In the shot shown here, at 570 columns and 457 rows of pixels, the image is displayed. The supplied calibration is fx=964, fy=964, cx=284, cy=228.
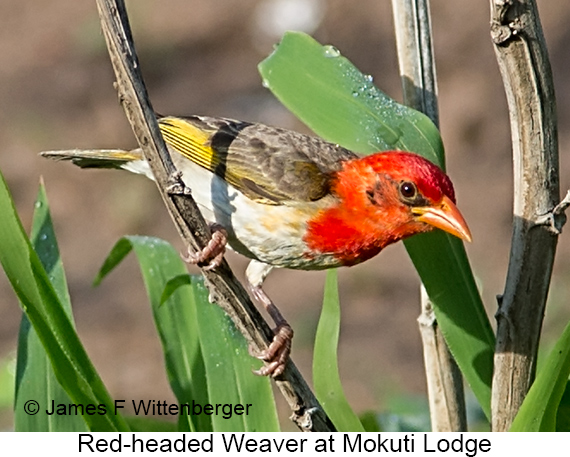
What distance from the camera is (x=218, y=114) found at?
6.49 metres

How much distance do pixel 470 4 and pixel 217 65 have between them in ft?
6.31

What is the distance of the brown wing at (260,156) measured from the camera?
9.55ft

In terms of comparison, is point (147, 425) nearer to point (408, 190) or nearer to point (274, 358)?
point (274, 358)

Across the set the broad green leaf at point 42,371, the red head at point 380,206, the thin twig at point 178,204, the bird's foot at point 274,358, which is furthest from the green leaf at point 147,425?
the red head at point 380,206

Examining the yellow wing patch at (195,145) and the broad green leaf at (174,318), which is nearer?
the broad green leaf at (174,318)

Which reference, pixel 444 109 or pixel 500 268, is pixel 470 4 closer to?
pixel 444 109

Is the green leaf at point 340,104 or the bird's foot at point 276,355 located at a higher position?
the green leaf at point 340,104

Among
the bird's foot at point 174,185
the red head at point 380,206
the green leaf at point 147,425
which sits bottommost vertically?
the green leaf at point 147,425

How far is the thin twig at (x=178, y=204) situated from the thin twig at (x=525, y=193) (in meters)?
0.43

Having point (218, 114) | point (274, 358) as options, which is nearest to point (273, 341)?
point (274, 358)

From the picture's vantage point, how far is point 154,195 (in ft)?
20.7

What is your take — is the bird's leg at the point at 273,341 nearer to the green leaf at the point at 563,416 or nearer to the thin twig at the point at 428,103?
the thin twig at the point at 428,103
